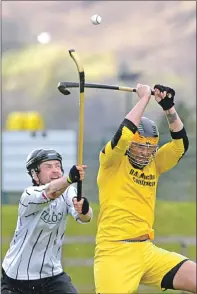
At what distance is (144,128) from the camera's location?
20.2 ft

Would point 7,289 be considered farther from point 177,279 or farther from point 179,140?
point 179,140

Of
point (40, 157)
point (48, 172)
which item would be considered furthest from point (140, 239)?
point (40, 157)

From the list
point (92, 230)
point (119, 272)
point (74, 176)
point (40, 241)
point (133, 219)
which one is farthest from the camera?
point (92, 230)

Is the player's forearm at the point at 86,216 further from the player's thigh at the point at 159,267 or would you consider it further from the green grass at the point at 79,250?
the green grass at the point at 79,250

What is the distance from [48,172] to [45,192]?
0.33 m

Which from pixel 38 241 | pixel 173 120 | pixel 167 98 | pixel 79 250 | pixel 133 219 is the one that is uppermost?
pixel 167 98

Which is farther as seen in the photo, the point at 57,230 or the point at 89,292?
the point at 89,292

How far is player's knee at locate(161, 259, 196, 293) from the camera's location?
5875mm

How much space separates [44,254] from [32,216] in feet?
0.98

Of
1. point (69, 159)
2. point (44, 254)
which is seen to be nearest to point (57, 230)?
point (44, 254)

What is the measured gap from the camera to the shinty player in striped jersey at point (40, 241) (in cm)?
613

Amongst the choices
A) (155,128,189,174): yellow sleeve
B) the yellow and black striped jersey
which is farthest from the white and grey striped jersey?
(155,128,189,174): yellow sleeve

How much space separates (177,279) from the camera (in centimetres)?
591

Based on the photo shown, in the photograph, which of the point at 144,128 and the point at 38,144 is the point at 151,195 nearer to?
the point at 144,128
